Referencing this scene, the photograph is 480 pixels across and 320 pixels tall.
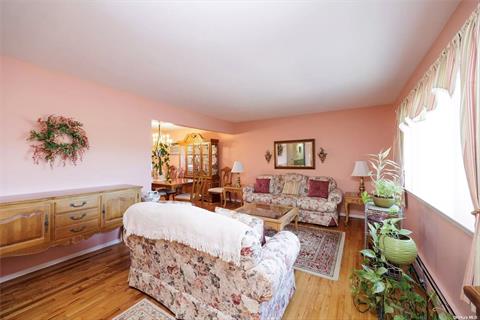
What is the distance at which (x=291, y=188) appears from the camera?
4.62 meters

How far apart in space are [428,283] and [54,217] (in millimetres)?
3988

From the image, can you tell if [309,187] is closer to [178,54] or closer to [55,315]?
[178,54]

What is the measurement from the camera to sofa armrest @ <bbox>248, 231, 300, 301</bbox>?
1260mm

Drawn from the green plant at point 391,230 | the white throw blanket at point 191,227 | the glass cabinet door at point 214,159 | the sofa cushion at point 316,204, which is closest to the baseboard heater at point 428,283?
the green plant at point 391,230

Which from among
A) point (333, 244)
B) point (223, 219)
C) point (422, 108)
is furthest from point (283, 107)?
point (223, 219)

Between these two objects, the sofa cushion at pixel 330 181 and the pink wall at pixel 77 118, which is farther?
the sofa cushion at pixel 330 181

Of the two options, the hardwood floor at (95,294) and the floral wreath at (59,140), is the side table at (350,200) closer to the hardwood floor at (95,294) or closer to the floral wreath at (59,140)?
the hardwood floor at (95,294)

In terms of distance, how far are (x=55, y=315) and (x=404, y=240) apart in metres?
3.19

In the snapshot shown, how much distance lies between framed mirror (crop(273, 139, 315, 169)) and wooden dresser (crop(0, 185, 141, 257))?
3.72 meters

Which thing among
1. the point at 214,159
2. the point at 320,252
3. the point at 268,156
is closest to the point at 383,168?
the point at 320,252

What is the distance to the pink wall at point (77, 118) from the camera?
7.02 ft

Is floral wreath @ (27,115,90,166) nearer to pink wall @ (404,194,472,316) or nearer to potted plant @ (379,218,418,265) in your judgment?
potted plant @ (379,218,418,265)

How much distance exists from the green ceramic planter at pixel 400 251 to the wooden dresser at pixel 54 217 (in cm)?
320

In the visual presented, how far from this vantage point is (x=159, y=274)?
1.81 m
